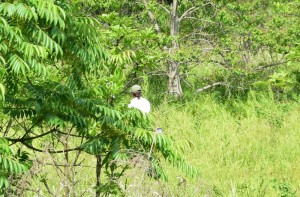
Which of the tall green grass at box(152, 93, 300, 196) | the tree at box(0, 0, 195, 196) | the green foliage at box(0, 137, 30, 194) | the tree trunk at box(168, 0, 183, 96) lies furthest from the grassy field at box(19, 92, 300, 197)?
the green foliage at box(0, 137, 30, 194)

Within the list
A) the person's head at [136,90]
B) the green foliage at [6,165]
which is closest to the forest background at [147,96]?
the green foliage at [6,165]

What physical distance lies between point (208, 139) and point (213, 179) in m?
2.40

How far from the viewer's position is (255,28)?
13.6m

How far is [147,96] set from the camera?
576 inches

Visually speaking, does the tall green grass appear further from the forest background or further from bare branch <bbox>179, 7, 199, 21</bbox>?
bare branch <bbox>179, 7, 199, 21</bbox>

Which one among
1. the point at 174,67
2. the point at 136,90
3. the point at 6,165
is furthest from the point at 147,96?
the point at 6,165

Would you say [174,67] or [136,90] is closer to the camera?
[136,90]

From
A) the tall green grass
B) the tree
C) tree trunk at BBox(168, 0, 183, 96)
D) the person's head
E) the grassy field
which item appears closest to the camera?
the tree

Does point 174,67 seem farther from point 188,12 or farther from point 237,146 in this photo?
point 237,146

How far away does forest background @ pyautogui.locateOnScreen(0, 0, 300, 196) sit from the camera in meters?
4.35

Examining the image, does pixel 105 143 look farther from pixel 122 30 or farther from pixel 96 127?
pixel 122 30

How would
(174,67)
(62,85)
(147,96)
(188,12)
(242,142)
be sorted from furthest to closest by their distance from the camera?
(188,12)
(147,96)
(174,67)
(242,142)
(62,85)

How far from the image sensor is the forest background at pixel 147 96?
14.3 ft

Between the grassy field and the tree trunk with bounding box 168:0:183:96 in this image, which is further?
the tree trunk with bounding box 168:0:183:96
